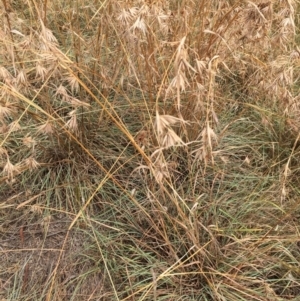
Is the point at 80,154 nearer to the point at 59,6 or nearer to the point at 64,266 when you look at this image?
the point at 64,266

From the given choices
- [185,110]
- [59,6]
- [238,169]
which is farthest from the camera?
[59,6]

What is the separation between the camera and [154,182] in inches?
59.0

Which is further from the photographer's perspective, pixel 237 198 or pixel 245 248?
pixel 237 198

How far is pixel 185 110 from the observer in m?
1.51

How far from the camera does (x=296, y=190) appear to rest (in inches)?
61.4

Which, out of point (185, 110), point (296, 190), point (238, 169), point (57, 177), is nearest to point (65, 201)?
point (57, 177)

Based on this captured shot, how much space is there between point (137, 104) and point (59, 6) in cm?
79

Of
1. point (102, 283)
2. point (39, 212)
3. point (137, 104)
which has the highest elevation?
point (137, 104)

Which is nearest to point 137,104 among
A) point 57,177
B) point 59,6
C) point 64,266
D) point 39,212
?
point 57,177

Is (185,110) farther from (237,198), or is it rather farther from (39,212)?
(39,212)

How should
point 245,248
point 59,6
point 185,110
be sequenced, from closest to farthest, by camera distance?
point 245,248, point 185,110, point 59,6

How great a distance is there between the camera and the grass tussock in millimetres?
1317

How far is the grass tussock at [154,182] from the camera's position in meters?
1.32

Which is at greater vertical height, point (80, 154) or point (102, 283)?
point (80, 154)
